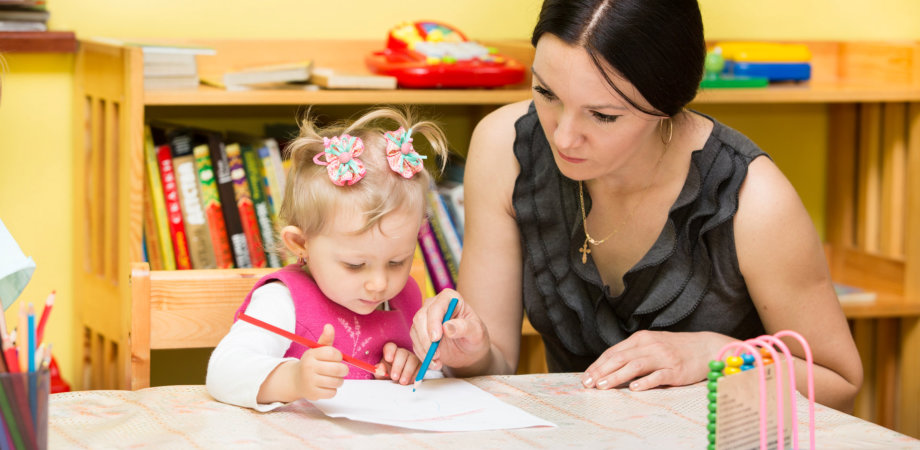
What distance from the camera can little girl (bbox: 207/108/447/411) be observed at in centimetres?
112

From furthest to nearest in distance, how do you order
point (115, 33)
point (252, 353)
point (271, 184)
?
point (115, 33) → point (271, 184) → point (252, 353)

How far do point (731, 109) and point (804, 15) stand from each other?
28 centimetres

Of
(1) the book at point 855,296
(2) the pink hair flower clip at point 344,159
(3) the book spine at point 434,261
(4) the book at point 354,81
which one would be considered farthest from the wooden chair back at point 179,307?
(1) the book at point 855,296

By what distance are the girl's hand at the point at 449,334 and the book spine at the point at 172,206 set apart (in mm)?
871

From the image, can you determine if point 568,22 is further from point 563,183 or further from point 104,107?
point 104,107

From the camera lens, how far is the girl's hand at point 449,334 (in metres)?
1.08

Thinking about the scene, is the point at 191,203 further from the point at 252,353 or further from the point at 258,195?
the point at 252,353

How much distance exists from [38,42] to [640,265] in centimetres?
127

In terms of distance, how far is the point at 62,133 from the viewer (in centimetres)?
203

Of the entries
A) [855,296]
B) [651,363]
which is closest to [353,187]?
[651,363]

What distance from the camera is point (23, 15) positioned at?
1905 mm

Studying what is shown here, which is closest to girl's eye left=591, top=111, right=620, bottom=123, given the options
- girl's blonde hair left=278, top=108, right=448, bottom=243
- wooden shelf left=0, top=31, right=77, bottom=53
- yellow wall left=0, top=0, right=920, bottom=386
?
girl's blonde hair left=278, top=108, right=448, bottom=243

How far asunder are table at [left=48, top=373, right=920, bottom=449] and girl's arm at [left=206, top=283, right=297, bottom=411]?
2 centimetres

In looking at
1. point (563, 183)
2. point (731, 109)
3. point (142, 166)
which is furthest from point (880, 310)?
point (142, 166)
